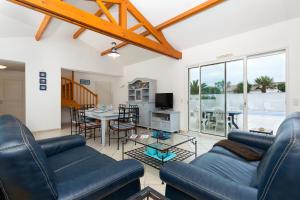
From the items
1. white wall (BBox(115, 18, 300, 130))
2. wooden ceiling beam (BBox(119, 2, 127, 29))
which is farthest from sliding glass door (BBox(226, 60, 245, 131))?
wooden ceiling beam (BBox(119, 2, 127, 29))

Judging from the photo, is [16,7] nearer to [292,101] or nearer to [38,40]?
[38,40]

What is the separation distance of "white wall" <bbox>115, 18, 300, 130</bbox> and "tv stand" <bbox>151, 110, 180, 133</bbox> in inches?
8.1

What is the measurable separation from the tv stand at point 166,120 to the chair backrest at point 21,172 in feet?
12.7

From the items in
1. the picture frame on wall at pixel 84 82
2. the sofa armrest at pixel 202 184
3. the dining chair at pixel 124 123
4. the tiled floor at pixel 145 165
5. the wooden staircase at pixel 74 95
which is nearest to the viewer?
the sofa armrest at pixel 202 184

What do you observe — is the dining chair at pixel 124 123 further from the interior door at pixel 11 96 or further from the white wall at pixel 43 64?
the interior door at pixel 11 96

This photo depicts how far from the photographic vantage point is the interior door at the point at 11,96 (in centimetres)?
575

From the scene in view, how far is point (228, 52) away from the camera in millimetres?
3654

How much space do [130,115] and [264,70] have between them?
3575mm

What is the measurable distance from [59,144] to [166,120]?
3.33m

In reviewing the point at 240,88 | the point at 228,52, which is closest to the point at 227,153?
the point at 240,88

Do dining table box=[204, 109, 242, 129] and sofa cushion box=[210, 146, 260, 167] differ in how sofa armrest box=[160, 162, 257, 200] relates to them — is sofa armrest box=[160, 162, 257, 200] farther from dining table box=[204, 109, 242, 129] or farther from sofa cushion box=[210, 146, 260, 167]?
dining table box=[204, 109, 242, 129]

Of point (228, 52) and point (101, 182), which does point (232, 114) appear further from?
point (101, 182)

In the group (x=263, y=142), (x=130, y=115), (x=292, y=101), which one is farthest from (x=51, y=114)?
(x=292, y=101)

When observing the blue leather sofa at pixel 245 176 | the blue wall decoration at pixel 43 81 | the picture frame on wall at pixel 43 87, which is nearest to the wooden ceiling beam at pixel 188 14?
the blue leather sofa at pixel 245 176
